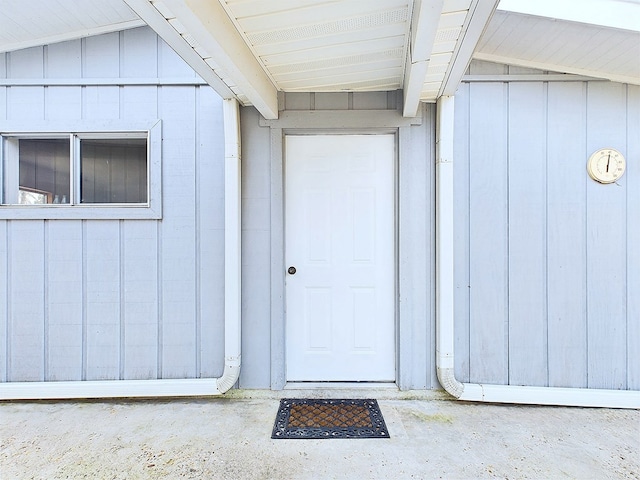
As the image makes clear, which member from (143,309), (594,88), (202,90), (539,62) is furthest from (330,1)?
(143,309)

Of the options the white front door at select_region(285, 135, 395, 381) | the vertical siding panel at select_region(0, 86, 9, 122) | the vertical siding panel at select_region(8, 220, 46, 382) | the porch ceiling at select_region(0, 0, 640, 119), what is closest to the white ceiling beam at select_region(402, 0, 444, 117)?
the porch ceiling at select_region(0, 0, 640, 119)

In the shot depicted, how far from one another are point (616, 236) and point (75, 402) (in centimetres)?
380

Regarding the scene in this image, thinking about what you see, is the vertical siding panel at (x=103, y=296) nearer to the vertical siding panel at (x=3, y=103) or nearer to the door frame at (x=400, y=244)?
the vertical siding panel at (x=3, y=103)

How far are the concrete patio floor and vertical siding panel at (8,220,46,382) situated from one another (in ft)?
0.85

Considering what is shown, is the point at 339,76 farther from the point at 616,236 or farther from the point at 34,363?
the point at 34,363

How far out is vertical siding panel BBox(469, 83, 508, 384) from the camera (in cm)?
220

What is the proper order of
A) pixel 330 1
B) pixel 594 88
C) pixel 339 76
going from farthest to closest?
pixel 594 88, pixel 339 76, pixel 330 1

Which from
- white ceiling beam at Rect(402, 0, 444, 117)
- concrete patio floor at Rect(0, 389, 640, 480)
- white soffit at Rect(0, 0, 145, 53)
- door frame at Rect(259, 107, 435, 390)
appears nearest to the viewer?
white ceiling beam at Rect(402, 0, 444, 117)

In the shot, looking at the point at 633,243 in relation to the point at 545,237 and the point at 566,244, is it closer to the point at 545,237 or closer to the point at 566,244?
the point at 566,244

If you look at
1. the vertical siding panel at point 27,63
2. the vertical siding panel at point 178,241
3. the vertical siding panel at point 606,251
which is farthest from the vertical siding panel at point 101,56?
the vertical siding panel at point 606,251

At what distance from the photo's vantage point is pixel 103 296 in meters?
2.27

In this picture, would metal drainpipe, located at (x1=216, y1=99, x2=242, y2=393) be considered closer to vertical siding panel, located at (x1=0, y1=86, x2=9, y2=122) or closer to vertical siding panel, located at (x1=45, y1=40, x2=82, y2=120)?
vertical siding panel, located at (x1=45, y1=40, x2=82, y2=120)

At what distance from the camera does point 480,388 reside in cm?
213

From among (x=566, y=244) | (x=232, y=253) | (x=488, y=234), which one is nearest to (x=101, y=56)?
(x=232, y=253)
